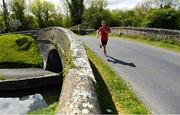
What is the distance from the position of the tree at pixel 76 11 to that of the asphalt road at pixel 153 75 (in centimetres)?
4338

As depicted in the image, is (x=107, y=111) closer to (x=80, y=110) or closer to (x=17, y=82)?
(x=80, y=110)

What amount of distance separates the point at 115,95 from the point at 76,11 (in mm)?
52465

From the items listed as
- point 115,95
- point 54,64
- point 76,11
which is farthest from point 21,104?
point 76,11

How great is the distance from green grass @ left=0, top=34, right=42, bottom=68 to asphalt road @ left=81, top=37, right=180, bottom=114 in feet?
53.1

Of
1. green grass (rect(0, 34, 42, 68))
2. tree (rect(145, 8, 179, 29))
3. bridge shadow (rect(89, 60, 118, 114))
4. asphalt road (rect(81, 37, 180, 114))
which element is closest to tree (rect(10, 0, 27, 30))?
green grass (rect(0, 34, 42, 68))

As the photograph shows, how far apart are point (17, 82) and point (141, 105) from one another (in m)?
16.7

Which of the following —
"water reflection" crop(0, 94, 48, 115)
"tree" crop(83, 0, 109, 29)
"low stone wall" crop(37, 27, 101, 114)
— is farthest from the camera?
"tree" crop(83, 0, 109, 29)

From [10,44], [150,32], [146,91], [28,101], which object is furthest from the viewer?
[10,44]

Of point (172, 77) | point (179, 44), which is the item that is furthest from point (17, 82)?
point (172, 77)

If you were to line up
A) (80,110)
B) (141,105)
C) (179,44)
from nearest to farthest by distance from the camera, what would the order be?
(80,110) < (141,105) < (179,44)

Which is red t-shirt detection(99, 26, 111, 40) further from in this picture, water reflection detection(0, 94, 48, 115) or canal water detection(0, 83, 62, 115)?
water reflection detection(0, 94, 48, 115)

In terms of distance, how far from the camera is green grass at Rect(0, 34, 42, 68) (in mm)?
31750

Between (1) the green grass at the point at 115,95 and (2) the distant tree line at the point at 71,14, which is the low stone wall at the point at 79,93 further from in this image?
(2) the distant tree line at the point at 71,14

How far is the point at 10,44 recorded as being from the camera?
36469 mm
